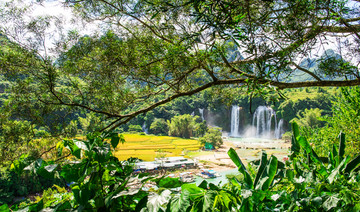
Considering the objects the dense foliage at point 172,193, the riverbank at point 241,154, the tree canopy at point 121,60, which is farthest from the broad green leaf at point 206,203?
the riverbank at point 241,154

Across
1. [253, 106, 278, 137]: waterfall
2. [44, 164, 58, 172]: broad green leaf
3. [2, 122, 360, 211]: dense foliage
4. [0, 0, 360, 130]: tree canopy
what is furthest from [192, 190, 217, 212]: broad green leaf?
[253, 106, 278, 137]: waterfall

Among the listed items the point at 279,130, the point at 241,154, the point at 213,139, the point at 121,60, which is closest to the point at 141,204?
the point at 121,60

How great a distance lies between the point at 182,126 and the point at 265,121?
12094 mm

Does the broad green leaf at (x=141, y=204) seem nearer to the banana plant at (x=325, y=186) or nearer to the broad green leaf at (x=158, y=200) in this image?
the broad green leaf at (x=158, y=200)

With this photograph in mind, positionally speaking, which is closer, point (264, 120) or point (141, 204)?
point (141, 204)

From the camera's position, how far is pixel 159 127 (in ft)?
115

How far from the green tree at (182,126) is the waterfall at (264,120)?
9362 millimetres

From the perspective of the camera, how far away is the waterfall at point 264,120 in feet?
89.8

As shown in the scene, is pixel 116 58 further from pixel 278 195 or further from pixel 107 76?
pixel 278 195

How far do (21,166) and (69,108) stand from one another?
8.14ft

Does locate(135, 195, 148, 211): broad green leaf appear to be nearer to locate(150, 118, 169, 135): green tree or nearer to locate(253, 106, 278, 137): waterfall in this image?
locate(253, 106, 278, 137): waterfall

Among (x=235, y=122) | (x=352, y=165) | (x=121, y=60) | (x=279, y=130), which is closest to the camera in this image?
(x=352, y=165)

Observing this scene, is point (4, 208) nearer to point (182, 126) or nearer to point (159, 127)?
point (182, 126)

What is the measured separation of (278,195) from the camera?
2.02 feet
